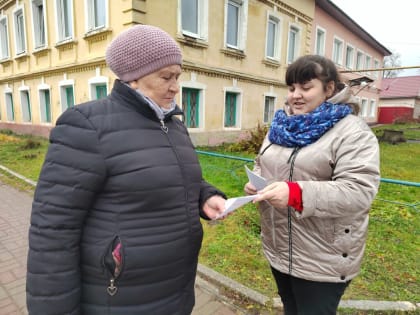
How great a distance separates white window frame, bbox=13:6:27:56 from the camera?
42.3ft

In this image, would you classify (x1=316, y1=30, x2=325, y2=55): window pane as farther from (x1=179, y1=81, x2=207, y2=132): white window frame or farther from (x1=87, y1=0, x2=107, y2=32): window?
(x1=87, y1=0, x2=107, y2=32): window

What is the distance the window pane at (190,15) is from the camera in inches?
362

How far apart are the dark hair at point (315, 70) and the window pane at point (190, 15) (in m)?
8.59

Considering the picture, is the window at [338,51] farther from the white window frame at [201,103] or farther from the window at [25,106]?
the window at [25,106]

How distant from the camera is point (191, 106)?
1002 cm

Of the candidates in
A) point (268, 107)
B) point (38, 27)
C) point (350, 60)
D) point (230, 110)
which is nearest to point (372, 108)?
point (350, 60)

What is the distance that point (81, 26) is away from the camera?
9.62 metres

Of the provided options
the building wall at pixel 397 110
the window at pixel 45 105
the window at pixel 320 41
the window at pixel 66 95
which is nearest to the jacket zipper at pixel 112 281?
the window at pixel 66 95

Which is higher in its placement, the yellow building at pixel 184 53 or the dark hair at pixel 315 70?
the yellow building at pixel 184 53

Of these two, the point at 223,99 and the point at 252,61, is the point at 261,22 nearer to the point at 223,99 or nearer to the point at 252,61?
the point at 252,61

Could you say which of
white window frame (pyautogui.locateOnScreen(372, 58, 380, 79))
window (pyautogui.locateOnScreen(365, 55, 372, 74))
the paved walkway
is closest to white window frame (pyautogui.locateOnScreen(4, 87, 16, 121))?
the paved walkway

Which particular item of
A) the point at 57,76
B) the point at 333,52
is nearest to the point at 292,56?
the point at 333,52

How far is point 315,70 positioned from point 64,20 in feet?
38.9

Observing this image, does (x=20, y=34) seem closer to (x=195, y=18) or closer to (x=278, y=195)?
(x=195, y=18)
